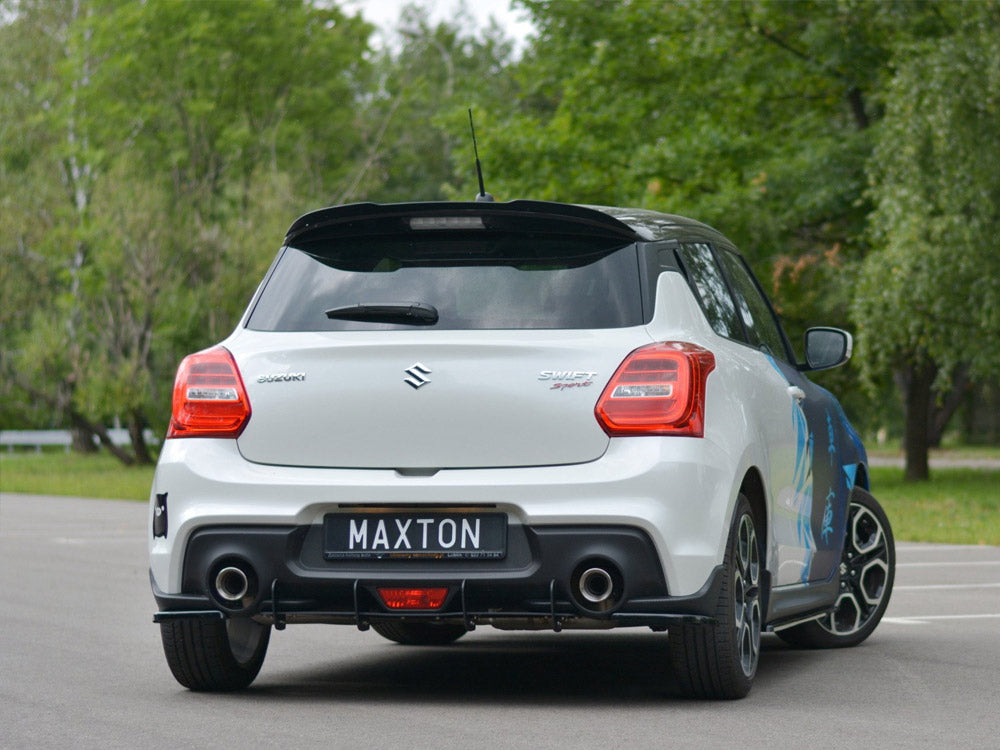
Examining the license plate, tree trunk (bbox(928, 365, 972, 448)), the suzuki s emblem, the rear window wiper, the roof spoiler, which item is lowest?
tree trunk (bbox(928, 365, 972, 448))

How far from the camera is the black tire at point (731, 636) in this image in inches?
257

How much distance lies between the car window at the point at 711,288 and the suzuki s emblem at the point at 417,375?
1.18 metres

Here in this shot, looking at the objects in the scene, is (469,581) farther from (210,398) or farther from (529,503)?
(210,398)

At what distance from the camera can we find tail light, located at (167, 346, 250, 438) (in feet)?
21.8

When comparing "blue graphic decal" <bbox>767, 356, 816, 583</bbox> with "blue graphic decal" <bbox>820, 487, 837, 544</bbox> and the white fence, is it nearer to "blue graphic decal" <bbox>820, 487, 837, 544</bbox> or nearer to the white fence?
"blue graphic decal" <bbox>820, 487, 837, 544</bbox>

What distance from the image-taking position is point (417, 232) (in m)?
6.85

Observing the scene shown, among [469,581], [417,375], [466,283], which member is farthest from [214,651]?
[466,283]

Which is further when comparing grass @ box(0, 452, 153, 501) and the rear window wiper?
grass @ box(0, 452, 153, 501)

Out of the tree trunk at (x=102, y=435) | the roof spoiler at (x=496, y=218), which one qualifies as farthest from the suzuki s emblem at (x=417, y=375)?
the tree trunk at (x=102, y=435)

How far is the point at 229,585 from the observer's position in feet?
21.5

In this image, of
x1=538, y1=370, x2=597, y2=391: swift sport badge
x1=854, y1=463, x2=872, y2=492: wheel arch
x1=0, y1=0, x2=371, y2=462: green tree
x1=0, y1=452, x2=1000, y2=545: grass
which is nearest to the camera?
x1=538, y1=370, x2=597, y2=391: swift sport badge

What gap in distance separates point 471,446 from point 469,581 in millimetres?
465

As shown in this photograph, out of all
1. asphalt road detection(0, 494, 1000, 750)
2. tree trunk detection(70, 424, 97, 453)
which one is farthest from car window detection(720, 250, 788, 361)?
tree trunk detection(70, 424, 97, 453)

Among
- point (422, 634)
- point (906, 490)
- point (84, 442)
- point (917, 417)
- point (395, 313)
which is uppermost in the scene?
point (395, 313)
